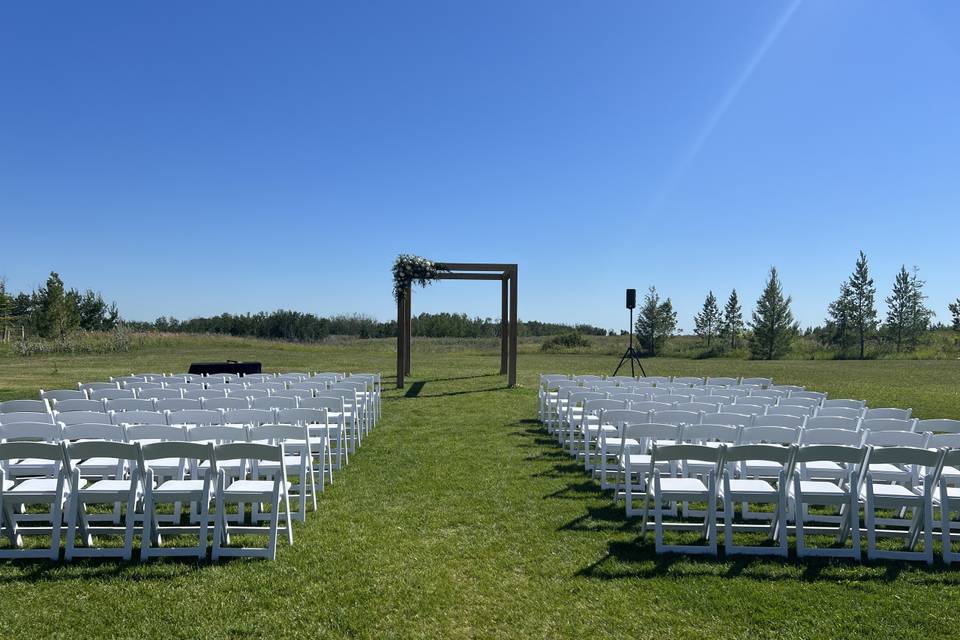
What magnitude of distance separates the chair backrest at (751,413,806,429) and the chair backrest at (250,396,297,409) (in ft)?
18.2

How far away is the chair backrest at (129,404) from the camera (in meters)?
7.68

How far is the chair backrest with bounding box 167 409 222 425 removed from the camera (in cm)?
635

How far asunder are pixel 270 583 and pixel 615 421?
4.18 meters

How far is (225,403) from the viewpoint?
313 inches

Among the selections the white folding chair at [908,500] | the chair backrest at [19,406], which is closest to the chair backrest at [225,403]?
the chair backrest at [19,406]

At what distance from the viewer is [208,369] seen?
52.9ft

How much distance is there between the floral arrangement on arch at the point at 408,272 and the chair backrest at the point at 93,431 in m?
12.5

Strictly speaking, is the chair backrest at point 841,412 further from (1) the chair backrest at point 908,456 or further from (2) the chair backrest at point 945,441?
(1) the chair backrest at point 908,456

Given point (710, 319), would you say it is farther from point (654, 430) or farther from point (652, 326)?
point (654, 430)

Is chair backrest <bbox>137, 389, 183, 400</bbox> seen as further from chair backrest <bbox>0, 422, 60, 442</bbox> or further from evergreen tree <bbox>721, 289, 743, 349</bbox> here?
evergreen tree <bbox>721, 289, 743, 349</bbox>

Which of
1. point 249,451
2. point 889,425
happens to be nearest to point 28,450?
point 249,451

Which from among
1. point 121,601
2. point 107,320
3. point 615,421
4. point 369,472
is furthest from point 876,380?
point 107,320

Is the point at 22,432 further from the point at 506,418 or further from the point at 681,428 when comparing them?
the point at 506,418

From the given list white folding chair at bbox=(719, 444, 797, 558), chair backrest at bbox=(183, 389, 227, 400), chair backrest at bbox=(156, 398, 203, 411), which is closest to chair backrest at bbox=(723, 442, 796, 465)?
white folding chair at bbox=(719, 444, 797, 558)
